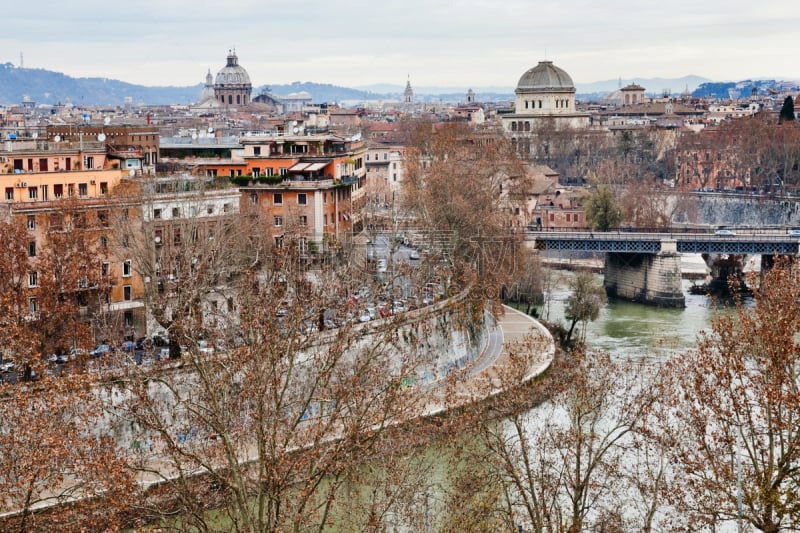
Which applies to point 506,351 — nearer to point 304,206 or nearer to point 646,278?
point 304,206

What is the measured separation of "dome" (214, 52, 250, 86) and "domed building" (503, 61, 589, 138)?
59654 mm

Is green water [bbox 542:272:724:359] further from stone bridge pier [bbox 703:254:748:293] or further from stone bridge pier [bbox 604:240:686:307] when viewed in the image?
stone bridge pier [bbox 703:254:748:293]

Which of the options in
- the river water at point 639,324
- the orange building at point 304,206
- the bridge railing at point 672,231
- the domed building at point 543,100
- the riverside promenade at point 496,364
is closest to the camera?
the riverside promenade at point 496,364

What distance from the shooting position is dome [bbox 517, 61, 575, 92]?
244 ft

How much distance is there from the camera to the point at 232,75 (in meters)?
131

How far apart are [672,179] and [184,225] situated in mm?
40973

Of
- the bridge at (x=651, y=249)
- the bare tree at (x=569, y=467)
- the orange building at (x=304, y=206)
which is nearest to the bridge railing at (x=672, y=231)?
the bridge at (x=651, y=249)

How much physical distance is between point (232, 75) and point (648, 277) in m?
100

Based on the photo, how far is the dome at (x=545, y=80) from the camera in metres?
74.2

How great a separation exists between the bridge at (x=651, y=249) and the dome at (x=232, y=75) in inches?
3830

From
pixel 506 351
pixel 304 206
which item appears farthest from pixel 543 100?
pixel 506 351

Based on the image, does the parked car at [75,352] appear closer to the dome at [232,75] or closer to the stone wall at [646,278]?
the stone wall at [646,278]

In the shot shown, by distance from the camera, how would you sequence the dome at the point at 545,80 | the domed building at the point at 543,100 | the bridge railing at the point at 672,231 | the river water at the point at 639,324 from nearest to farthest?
the river water at the point at 639,324
the bridge railing at the point at 672,231
the domed building at the point at 543,100
the dome at the point at 545,80

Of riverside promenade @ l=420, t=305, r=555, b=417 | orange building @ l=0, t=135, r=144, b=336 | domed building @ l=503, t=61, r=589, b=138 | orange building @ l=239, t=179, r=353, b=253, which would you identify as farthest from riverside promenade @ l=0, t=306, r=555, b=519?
domed building @ l=503, t=61, r=589, b=138
